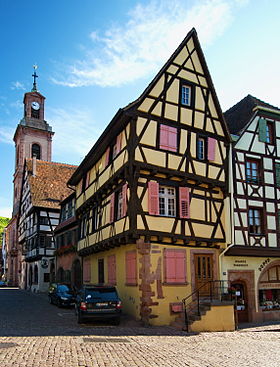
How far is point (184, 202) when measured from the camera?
58.9 ft

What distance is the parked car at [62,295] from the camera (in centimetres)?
2283

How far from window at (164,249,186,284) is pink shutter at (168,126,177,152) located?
4.64 metres

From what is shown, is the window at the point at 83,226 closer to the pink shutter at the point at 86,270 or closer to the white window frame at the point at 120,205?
the pink shutter at the point at 86,270

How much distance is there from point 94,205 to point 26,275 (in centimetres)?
2670

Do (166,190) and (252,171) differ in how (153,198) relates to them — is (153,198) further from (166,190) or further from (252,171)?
(252,171)

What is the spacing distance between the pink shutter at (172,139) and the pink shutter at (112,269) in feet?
21.4

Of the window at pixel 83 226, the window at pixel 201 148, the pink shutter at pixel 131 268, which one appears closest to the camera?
the pink shutter at pixel 131 268

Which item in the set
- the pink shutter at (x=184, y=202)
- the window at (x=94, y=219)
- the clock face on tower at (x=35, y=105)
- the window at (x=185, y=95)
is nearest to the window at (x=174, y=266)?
the pink shutter at (x=184, y=202)

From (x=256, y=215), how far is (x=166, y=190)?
19.6ft

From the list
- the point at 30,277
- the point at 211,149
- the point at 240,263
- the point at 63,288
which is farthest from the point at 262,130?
the point at 30,277

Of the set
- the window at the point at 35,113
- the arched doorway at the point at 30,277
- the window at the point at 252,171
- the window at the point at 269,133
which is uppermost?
the window at the point at 35,113

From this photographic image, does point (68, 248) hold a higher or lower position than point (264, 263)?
higher

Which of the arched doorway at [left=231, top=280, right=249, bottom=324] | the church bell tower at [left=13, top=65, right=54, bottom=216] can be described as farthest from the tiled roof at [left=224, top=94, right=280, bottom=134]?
Result: the church bell tower at [left=13, top=65, right=54, bottom=216]

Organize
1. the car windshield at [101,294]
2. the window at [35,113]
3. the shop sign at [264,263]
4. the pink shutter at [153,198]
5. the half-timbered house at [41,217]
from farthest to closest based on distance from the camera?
the window at [35,113]
the half-timbered house at [41,217]
the shop sign at [264,263]
the pink shutter at [153,198]
the car windshield at [101,294]
